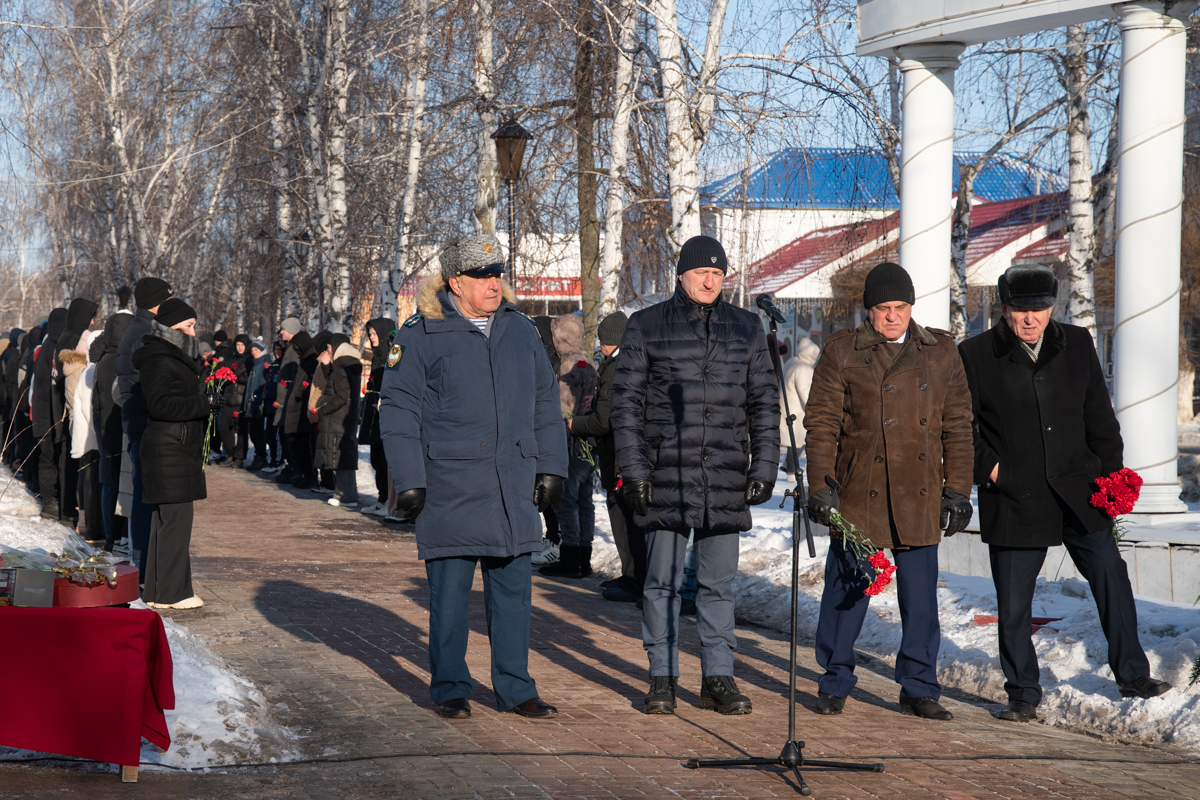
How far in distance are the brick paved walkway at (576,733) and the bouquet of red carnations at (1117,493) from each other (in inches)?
41.1

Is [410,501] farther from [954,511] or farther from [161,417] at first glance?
[161,417]

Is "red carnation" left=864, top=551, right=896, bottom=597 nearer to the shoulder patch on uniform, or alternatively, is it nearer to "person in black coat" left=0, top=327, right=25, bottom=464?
the shoulder patch on uniform

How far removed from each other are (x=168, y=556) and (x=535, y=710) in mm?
3395

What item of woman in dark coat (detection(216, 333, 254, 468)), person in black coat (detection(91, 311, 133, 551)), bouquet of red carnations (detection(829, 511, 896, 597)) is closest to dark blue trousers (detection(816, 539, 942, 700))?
bouquet of red carnations (detection(829, 511, 896, 597))

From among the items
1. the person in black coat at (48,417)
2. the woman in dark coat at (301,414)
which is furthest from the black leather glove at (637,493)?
the woman in dark coat at (301,414)

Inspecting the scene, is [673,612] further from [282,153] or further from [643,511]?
[282,153]

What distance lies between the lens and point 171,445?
309 inches

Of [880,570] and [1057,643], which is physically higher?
[880,570]

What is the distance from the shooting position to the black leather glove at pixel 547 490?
5.50 metres

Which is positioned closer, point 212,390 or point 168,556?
point 168,556

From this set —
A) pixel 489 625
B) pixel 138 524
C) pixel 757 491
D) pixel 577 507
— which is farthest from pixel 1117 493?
pixel 138 524

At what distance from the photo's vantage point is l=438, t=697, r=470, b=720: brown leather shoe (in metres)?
5.48

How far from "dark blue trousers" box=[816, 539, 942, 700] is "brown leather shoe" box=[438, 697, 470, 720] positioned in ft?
5.45

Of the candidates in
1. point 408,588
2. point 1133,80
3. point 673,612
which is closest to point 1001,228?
point 1133,80
